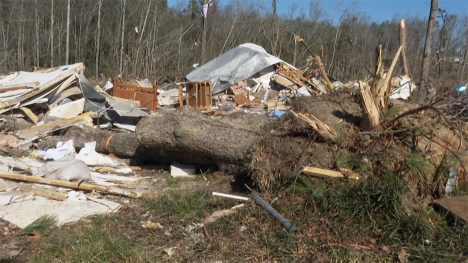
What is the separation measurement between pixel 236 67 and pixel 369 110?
11777 mm

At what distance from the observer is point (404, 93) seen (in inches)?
390

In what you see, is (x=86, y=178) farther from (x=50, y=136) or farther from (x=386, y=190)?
(x=386, y=190)

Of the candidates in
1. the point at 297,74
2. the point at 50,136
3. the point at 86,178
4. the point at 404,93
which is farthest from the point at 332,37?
the point at 86,178

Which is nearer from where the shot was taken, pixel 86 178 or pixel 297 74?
pixel 86 178

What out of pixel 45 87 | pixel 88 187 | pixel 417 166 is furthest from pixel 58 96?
pixel 417 166

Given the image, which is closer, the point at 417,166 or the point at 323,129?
the point at 417,166

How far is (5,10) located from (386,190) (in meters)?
25.8

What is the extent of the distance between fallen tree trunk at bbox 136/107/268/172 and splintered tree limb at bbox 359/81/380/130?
1.28 m

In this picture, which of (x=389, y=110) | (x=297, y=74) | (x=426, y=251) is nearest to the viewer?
(x=426, y=251)

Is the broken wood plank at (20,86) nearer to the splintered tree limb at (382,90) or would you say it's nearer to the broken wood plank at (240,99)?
Result: the broken wood plank at (240,99)

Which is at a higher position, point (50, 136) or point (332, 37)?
point (332, 37)

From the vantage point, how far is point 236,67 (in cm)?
1647

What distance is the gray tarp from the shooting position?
52.1 feet

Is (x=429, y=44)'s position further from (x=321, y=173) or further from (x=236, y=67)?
(x=236, y=67)
